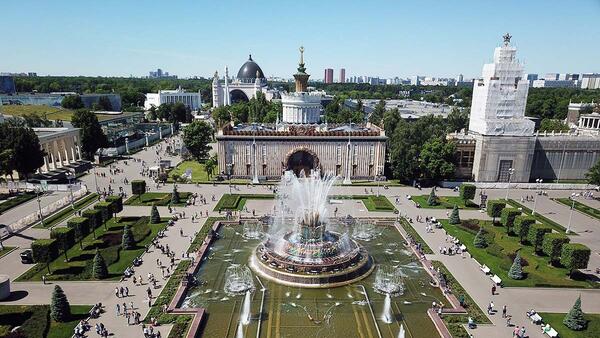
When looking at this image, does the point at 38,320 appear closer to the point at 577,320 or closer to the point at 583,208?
the point at 577,320

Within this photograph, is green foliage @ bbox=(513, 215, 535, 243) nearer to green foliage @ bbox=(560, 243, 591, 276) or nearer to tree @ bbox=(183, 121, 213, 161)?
green foliage @ bbox=(560, 243, 591, 276)

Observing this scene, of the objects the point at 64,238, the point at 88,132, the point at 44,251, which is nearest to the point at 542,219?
the point at 64,238

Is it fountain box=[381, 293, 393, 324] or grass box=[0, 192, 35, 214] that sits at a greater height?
grass box=[0, 192, 35, 214]

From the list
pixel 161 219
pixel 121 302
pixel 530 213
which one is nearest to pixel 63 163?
pixel 161 219

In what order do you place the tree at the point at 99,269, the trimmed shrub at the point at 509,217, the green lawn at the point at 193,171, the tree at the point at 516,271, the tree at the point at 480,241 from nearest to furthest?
the tree at the point at 99,269
the tree at the point at 516,271
the tree at the point at 480,241
the trimmed shrub at the point at 509,217
the green lawn at the point at 193,171

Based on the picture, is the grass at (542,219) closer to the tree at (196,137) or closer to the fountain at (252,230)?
the fountain at (252,230)

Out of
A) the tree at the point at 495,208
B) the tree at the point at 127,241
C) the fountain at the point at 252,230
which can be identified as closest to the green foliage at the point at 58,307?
the tree at the point at 127,241

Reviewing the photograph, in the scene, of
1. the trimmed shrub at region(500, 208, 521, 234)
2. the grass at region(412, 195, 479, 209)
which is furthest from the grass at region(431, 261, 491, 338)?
the grass at region(412, 195, 479, 209)
